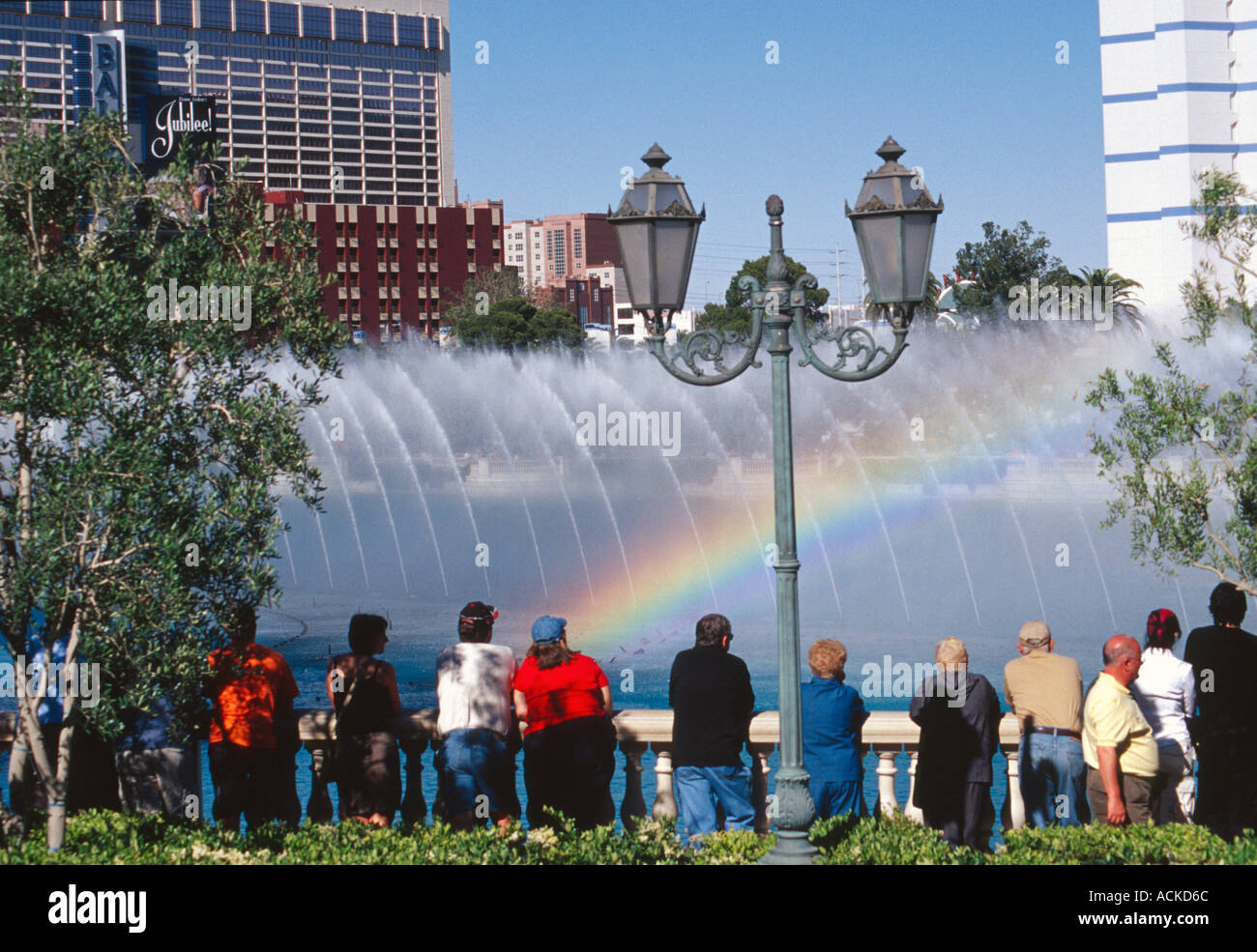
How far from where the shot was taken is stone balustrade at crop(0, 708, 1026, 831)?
7559 millimetres

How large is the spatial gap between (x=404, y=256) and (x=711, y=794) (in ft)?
401

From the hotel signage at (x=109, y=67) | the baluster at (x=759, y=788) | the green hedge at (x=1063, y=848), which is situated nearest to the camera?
the green hedge at (x=1063, y=848)

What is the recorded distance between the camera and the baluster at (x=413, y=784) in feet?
25.2

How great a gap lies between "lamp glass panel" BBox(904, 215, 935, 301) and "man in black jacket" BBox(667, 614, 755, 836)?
1936 millimetres

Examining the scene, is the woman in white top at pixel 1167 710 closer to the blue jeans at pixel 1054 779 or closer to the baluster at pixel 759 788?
the blue jeans at pixel 1054 779

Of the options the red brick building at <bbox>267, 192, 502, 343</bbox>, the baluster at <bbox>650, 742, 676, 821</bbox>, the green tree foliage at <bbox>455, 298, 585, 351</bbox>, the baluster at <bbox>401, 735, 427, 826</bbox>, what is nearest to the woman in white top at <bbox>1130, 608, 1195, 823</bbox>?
the baluster at <bbox>650, 742, 676, 821</bbox>

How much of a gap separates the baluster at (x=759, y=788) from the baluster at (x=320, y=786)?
2.35 m

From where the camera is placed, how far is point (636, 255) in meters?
7.03

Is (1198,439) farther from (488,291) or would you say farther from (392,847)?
(488,291)

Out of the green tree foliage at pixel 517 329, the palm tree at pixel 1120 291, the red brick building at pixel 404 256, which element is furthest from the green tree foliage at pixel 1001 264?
the red brick building at pixel 404 256

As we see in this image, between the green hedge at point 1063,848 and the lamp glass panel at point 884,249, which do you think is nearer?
the green hedge at point 1063,848

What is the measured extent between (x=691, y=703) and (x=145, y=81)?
9620 cm

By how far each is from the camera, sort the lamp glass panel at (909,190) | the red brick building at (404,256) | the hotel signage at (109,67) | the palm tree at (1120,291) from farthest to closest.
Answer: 1. the red brick building at (404,256)
2. the hotel signage at (109,67)
3. the palm tree at (1120,291)
4. the lamp glass panel at (909,190)

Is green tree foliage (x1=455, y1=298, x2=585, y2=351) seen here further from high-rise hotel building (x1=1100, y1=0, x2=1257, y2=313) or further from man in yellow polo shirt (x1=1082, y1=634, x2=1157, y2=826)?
man in yellow polo shirt (x1=1082, y1=634, x2=1157, y2=826)
